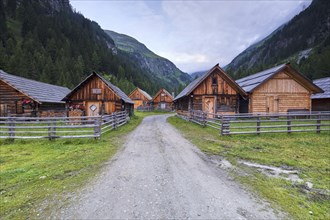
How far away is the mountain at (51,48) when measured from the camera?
2317 inches

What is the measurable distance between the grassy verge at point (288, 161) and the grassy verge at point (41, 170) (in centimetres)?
503

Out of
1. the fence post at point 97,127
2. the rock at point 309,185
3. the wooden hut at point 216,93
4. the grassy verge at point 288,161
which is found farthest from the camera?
the wooden hut at point 216,93

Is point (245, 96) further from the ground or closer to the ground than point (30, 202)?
further from the ground

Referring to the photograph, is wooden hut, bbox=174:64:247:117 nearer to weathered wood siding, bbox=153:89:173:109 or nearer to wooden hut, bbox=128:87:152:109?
weathered wood siding, bbox=153:89:173:109

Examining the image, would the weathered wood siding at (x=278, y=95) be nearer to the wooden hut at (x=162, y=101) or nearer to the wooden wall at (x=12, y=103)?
the wooden wall at (x=12, y=103)

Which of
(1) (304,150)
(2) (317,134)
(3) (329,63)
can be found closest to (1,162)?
(1) (304,150)

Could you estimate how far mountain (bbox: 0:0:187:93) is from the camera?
58.9m

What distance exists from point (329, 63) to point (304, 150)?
64455 millimetres

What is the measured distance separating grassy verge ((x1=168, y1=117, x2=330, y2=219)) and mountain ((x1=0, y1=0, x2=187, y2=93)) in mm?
56683

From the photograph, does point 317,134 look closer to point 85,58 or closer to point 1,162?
point 1,162

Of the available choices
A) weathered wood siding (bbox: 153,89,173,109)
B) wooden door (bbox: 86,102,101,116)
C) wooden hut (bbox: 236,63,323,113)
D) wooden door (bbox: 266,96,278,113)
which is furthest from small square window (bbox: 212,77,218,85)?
weathered wood siding (bbox: 153,89,173,109)

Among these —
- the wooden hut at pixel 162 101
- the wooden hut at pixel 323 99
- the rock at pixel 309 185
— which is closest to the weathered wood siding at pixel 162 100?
the wooden hut at pixel 162 101

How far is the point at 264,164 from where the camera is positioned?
7.10 meters

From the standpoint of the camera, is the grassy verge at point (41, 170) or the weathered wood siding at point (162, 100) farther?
the weathered wood siding at point (162, 100)
